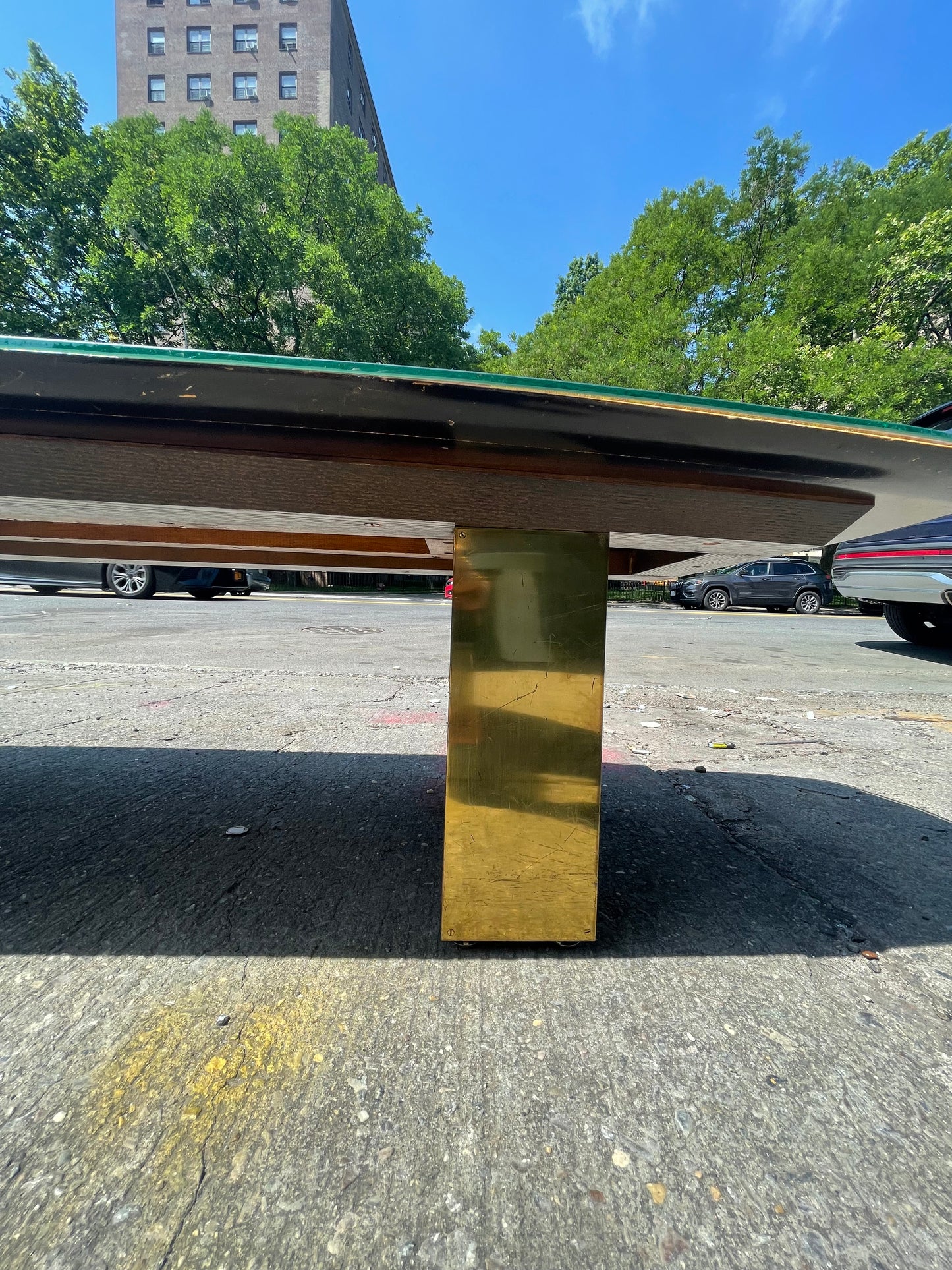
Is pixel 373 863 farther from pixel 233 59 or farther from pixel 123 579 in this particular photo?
pixel 233 59

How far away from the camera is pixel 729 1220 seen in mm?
800

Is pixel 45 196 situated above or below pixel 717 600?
above

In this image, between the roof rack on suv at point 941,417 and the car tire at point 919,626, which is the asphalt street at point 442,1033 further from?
the car tire at point 919,626

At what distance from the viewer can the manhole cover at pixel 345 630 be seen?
767 cm

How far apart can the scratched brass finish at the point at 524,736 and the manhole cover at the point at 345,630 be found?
21.3 feet

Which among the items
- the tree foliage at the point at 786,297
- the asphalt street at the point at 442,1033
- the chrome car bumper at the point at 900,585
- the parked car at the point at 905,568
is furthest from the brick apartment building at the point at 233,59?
the asphalt street at the point at 442,1033

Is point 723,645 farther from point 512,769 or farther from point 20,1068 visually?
point 20,1068

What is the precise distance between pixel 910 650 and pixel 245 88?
42345mm

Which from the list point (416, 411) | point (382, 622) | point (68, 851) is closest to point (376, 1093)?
point (416, 411)

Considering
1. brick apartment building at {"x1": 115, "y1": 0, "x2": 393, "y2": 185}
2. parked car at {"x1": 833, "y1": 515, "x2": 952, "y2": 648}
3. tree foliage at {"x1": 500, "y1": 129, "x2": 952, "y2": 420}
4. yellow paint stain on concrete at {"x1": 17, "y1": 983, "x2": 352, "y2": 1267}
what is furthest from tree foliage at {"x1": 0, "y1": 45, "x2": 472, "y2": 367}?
yellow paint stain on concrete at {"x1": 17, "y1": 983, "x2": 352, "y2": 1267}

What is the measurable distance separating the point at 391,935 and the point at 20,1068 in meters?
0.73

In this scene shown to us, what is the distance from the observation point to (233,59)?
3106cm

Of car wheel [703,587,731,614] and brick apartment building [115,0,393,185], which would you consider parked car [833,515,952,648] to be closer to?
car wheel [703,587,731,614]

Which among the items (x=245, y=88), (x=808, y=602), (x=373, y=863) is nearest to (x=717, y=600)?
(x=808, y=602)
